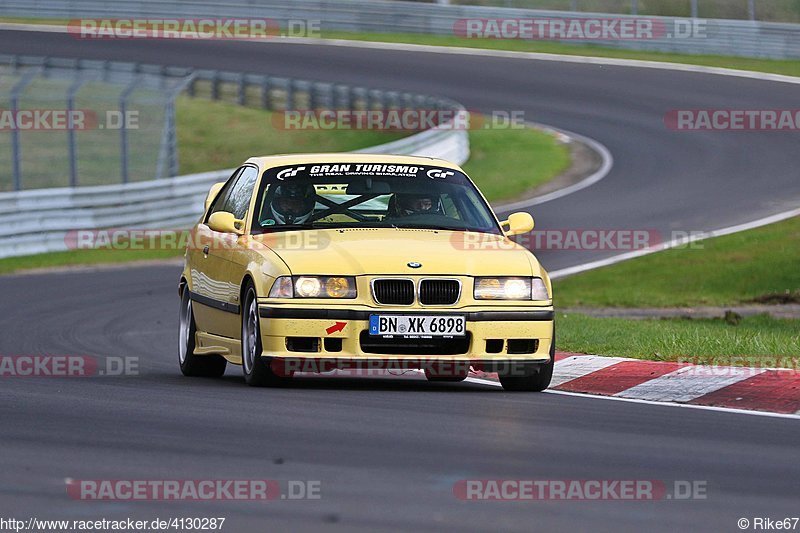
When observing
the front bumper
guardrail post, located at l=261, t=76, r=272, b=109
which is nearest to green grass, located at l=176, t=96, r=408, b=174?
guardrail post, located at l=261, t=76, r=272, b=109

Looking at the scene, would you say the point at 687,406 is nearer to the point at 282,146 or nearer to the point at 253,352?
the point at 253,352

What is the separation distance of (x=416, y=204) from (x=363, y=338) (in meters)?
1.38

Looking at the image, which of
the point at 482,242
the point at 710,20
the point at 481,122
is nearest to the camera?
the point at 482,242

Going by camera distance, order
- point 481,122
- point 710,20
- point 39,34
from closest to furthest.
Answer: point 481,122 → point 710,20 → point 39,34

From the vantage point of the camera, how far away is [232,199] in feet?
36.2

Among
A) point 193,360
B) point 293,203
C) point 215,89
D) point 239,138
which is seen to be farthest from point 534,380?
point 215,89

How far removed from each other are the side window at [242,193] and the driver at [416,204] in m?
0.95

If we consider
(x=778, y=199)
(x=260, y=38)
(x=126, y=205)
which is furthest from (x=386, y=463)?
(x=260, y=38)

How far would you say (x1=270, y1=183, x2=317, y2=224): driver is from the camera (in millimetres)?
10156

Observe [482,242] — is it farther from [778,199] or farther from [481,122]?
[481,122]

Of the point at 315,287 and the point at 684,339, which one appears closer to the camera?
the point at 315,287

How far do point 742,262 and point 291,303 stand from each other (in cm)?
1095

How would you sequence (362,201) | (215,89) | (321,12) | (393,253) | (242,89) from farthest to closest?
(321,12) < (215,89) < (242,89) < (362,201) < (393,253)

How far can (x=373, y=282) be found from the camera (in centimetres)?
919
